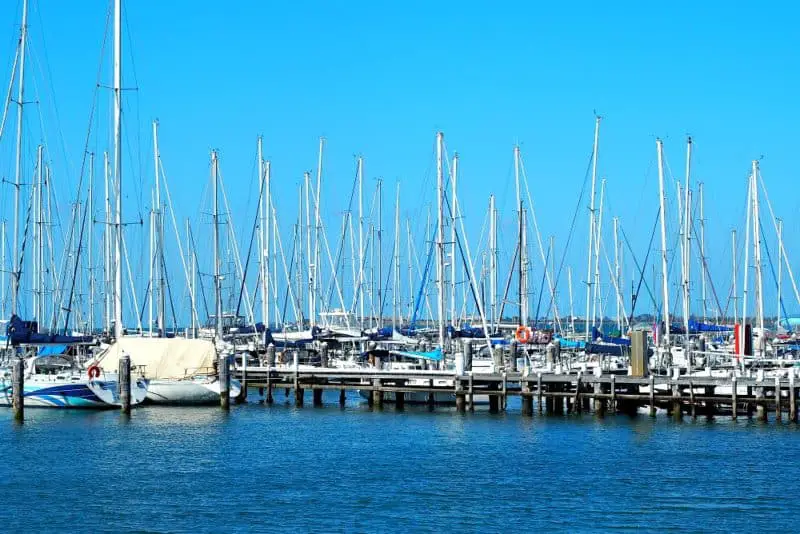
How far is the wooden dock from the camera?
50.8m

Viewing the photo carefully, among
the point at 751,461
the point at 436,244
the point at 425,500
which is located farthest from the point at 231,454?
the point at 436,244

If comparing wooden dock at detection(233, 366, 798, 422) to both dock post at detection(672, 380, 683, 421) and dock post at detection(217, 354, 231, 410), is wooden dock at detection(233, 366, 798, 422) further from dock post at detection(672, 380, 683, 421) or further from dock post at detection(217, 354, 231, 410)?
dock post at detection(217, 354, 231, 410)

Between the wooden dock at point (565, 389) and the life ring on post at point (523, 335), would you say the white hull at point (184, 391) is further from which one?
the life ring on post at point (523, 335)

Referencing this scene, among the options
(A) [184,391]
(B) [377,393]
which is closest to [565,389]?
(B) [377,393]

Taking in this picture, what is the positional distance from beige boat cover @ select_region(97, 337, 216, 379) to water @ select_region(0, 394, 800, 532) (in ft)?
8.39

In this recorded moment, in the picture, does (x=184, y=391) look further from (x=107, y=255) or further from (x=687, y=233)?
(x=687, y=233)

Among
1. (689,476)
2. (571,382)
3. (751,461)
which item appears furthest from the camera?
(571,382)

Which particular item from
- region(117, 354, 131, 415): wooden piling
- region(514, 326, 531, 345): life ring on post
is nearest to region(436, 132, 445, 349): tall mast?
region(514, 326, 531, 345): life ring on post

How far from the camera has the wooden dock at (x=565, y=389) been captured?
50.8 metres

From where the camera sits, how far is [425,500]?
112ft

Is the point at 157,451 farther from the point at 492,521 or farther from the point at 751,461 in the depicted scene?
the point at 751,461

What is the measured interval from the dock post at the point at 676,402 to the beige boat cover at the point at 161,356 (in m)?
19.7

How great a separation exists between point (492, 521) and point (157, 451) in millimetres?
14978

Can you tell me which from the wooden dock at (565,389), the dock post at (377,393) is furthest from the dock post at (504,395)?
the dock post at (377,393)
